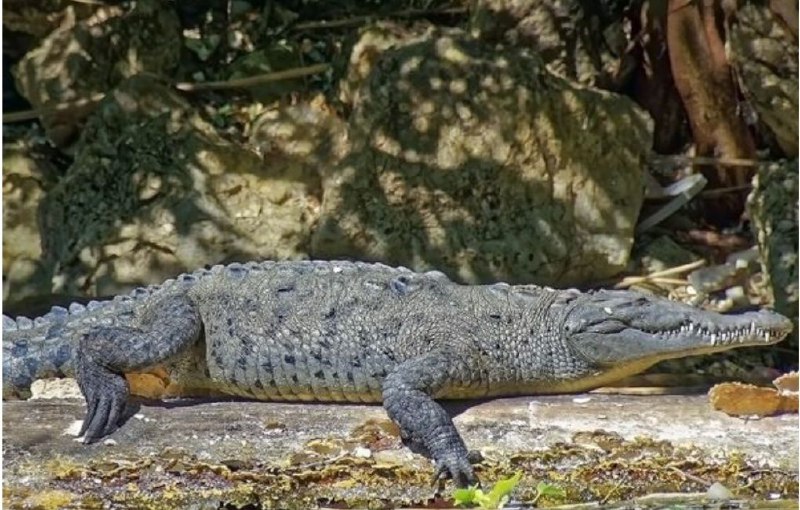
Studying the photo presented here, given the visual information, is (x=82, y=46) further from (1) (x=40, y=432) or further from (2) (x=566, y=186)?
(1) (x=40, y=432)

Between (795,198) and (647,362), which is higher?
(795,198)

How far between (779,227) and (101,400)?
3620mm

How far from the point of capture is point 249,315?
530 centimetres

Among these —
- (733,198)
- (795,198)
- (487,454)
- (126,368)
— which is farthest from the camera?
(733,198)

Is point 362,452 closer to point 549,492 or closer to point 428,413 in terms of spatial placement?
point 428,413

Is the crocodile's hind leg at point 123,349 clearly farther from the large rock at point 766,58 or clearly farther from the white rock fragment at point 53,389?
the large rock at point 766,58

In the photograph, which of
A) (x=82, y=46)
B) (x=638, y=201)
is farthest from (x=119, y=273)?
(x=638, y=201)

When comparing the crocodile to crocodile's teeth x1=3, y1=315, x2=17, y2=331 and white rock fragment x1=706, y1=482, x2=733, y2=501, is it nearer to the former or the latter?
crocodile's teeth x1=3, y1=315, x2=17, y2=331

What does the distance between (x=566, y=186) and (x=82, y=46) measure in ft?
9.64

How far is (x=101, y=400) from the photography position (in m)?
4.80

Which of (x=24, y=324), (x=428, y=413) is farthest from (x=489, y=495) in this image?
(x=24, y=324)

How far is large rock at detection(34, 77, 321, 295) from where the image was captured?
22.8 ft

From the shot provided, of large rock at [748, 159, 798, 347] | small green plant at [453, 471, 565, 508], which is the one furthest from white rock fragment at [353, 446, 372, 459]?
large rock at [748, 159, 798, 347]

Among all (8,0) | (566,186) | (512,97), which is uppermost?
(8,0)
